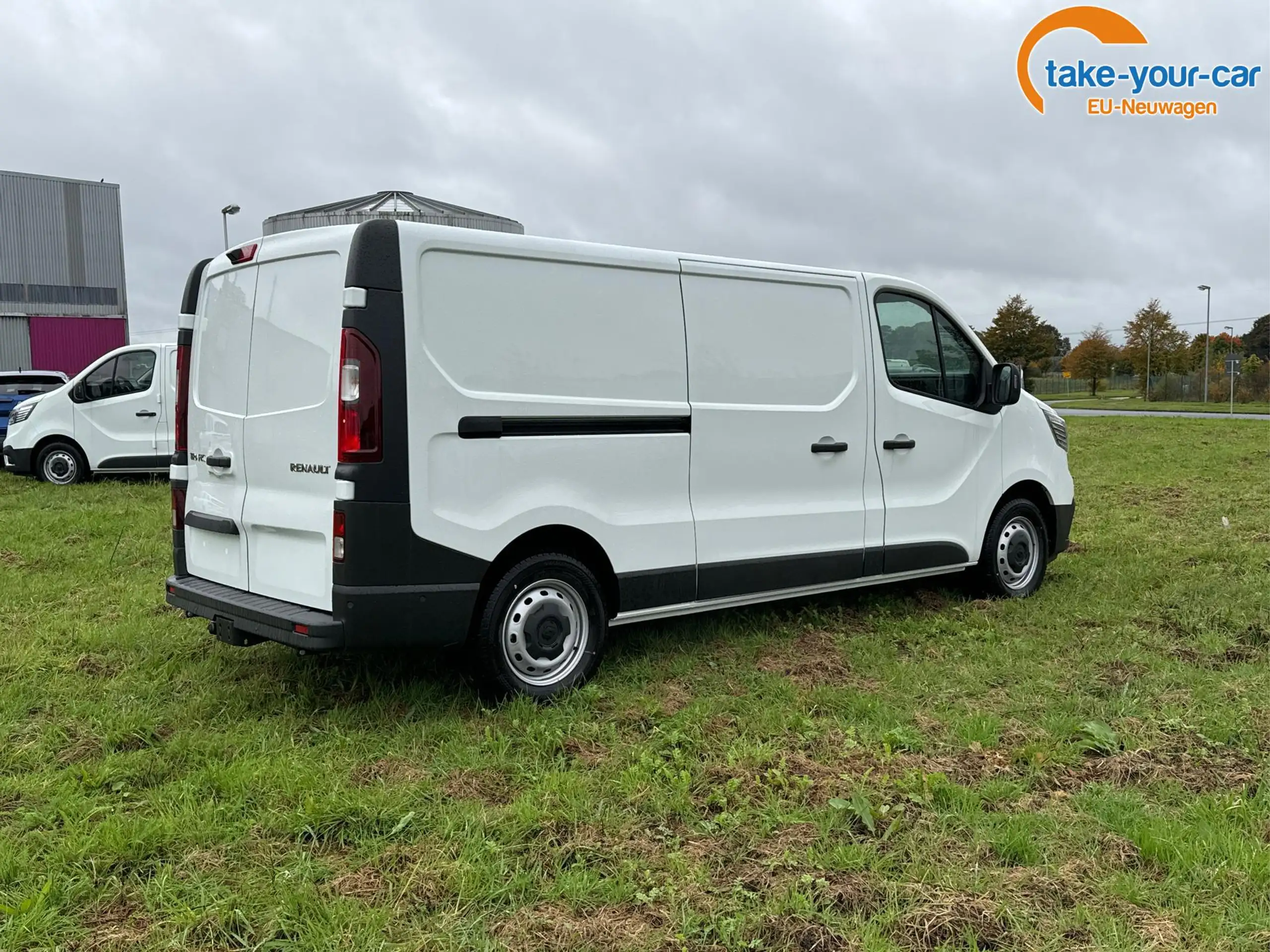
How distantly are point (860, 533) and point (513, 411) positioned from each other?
2488mm

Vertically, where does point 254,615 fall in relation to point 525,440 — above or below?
below

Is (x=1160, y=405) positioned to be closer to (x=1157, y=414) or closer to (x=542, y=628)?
(x=1157, y=414)

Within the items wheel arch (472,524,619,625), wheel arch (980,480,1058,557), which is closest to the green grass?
wheel arch (980,480,1058,557)

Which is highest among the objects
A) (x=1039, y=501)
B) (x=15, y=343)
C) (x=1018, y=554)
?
(x=15, y=343)

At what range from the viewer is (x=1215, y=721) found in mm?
4508

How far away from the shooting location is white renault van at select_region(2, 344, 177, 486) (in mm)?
13305

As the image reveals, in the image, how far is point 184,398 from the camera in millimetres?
5359

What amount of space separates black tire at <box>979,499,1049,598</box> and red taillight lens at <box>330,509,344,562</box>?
4393 mm

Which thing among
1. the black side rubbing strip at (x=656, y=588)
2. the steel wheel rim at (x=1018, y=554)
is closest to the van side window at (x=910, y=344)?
the steel wheel rim at (x=1018, y=554)

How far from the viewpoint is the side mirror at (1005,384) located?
22.2 ft

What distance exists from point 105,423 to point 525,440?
35.6 feet

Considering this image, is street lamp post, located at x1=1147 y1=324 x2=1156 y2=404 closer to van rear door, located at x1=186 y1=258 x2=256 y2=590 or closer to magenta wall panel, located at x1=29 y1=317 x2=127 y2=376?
magenta wall panel, located at x1=29 y1=317 x2=127 y2=376

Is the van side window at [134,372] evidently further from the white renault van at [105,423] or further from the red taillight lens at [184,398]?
the red taillight lens at [184,398]

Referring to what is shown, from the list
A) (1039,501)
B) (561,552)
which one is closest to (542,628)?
(561,552)
